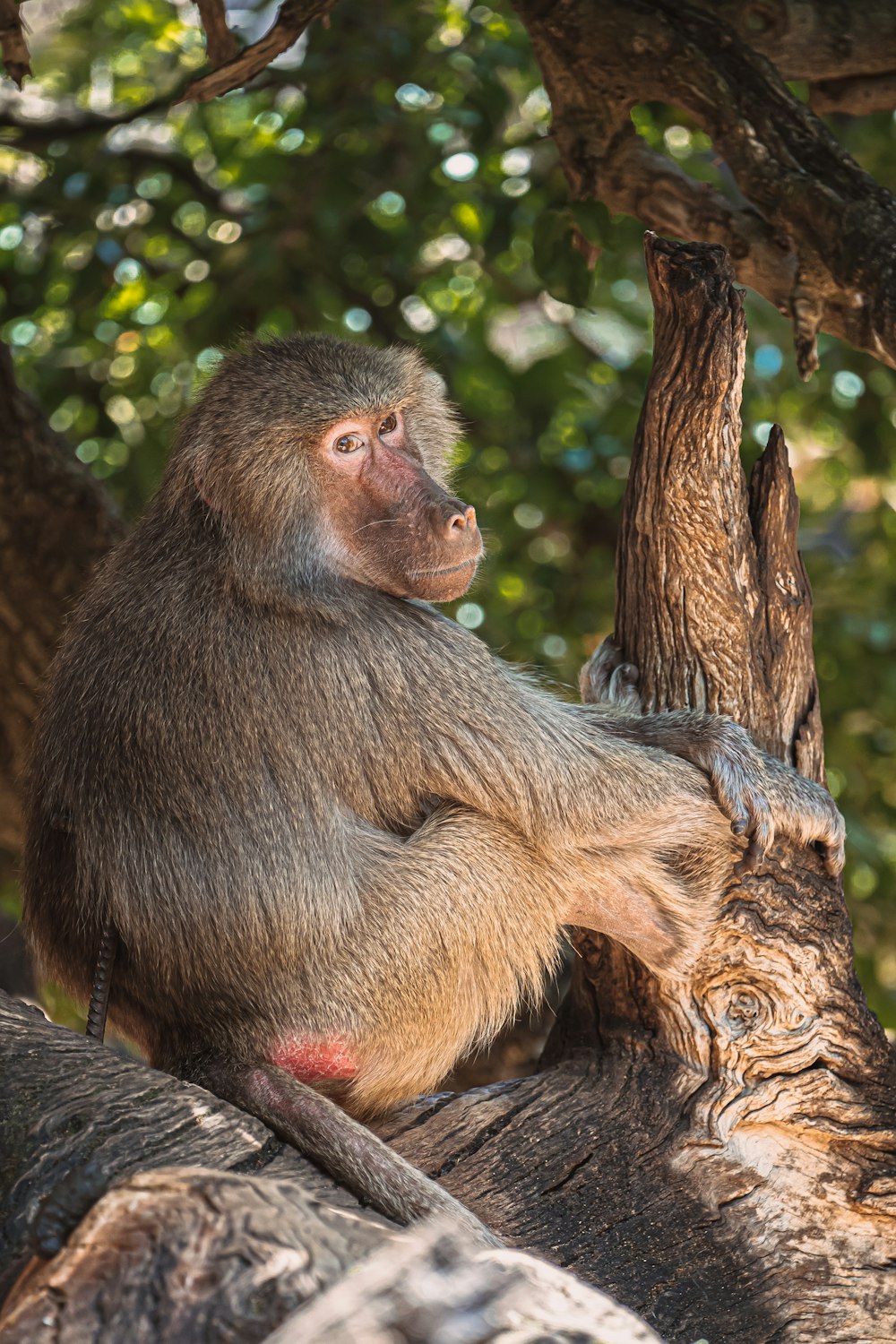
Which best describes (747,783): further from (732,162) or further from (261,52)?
(261,52)

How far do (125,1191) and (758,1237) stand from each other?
5.57 feet

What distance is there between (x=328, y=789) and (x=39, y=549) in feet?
6.74

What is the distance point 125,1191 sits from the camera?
1861mm

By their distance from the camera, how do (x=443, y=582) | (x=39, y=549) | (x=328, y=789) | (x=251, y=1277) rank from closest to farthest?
(x=251, y=1277)
(x=328, y=789)
(x=443, y=582)
(x=39, y=549)

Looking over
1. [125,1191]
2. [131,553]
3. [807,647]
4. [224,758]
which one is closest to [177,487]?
[131,553]

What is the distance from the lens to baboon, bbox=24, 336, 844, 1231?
9.78 ft

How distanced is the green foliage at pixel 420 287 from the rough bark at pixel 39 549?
0.28 m

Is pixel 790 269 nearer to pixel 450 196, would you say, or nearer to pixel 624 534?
pixel 624 534

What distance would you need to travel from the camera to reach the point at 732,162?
355 centimetres

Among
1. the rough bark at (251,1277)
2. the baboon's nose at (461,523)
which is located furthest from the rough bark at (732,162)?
the rough bark at (251,1277)

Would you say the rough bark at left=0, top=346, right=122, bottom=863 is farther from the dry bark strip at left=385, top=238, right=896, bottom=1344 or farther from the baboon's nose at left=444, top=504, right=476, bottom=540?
Result: the dry bark strip at left=385, top=238, right=896, bottom=1344

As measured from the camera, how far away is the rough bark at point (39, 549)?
4.61 meters

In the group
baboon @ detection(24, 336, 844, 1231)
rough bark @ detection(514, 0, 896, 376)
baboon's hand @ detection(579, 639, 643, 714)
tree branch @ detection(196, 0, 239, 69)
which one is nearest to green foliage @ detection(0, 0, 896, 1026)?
rough bark @ detection(514, 0, 896, 376)

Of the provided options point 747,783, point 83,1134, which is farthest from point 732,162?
point 83,1134
